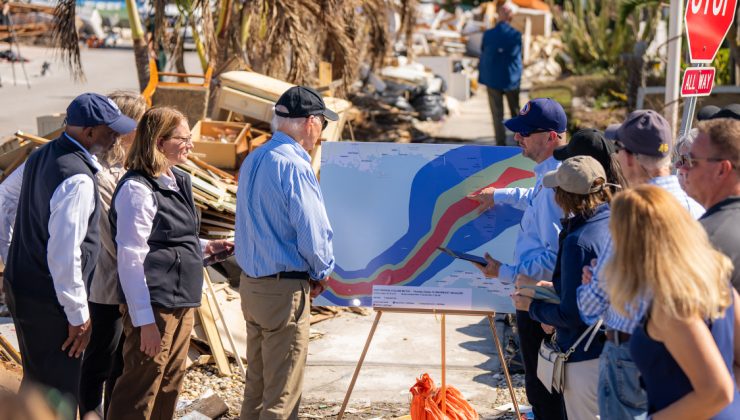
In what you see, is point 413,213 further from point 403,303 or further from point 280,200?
point 280,200

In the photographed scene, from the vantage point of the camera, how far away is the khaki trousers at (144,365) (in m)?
4.55

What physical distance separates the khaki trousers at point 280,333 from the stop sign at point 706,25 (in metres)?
2.83

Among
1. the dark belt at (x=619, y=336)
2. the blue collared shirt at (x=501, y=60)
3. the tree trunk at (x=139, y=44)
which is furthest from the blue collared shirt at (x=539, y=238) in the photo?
the blue collared shirt at (x=501, y=60)

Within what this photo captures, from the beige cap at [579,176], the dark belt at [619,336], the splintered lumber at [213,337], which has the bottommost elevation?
the splintered lumber at [213,337]

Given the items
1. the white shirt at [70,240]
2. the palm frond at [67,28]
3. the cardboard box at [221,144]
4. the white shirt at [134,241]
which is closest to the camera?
the white shirt at [70,240]

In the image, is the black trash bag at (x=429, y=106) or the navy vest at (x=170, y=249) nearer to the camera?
the navy vest at (x=170, y=249)

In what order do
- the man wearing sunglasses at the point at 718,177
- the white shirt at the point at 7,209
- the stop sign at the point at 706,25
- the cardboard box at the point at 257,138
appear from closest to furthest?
the man wearing sunglasses at the point at 718,177 < the white shirt at the point at 7,209 < the stop sign at the point at 706,25 < the cardboard box at the point at 257,138

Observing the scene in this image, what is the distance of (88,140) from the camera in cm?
425

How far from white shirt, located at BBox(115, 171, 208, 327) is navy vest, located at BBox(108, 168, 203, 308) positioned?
0.05 meters

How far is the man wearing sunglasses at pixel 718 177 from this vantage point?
3.10 metres

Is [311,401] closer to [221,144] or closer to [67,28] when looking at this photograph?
[221,144]

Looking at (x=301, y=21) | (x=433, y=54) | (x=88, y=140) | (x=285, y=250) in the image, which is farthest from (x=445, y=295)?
(x=433, y=54)

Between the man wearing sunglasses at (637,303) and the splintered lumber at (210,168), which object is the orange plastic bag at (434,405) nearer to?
the man wearing sunglasses at (637,303)

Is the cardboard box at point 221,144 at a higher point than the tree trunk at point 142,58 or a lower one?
lower
